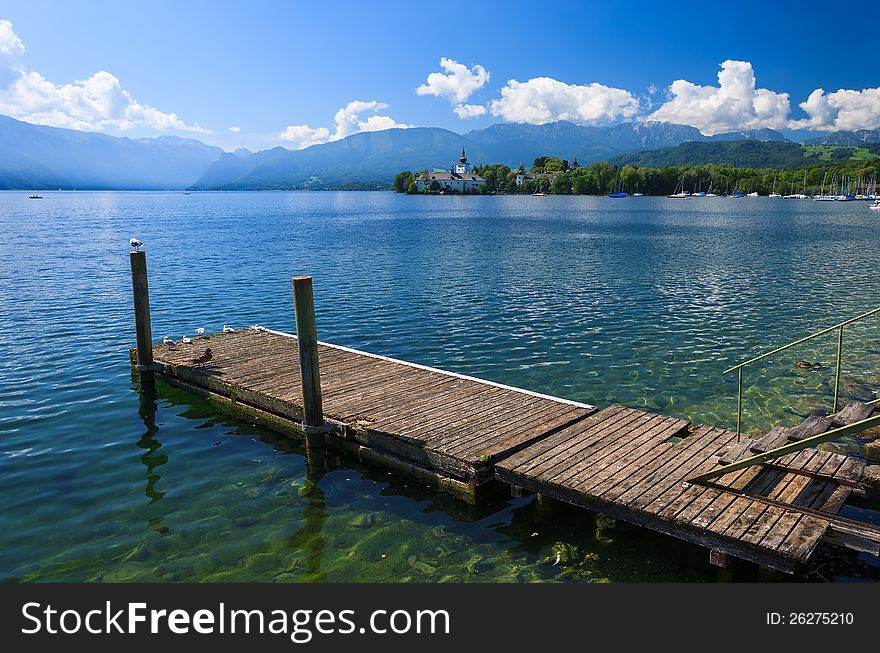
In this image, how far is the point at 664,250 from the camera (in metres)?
63.0

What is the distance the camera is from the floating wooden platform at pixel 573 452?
9695mm

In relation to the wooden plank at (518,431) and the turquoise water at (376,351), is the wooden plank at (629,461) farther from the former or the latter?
the wooden plank at (518,431)

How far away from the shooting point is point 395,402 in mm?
15711

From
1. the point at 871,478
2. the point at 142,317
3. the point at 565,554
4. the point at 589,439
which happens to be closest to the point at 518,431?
the point at 589,439

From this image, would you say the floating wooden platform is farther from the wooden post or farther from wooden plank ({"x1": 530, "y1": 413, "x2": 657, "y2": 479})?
the wooden post

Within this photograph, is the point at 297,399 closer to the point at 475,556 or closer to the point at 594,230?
the point at 475,556

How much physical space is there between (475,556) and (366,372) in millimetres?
8521

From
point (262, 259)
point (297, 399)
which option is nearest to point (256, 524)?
point (297, 399)

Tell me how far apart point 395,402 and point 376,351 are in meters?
8.71

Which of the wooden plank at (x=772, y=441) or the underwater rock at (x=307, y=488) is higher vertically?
the wooden plank at (x=772, y=441)

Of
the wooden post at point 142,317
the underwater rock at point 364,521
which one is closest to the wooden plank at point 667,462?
the underwater rock at point 364,521

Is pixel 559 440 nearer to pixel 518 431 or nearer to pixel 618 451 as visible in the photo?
pixel 518 431

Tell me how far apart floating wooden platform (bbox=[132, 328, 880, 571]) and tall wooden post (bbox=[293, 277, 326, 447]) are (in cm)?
48

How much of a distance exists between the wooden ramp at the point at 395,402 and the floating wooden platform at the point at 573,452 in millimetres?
34
